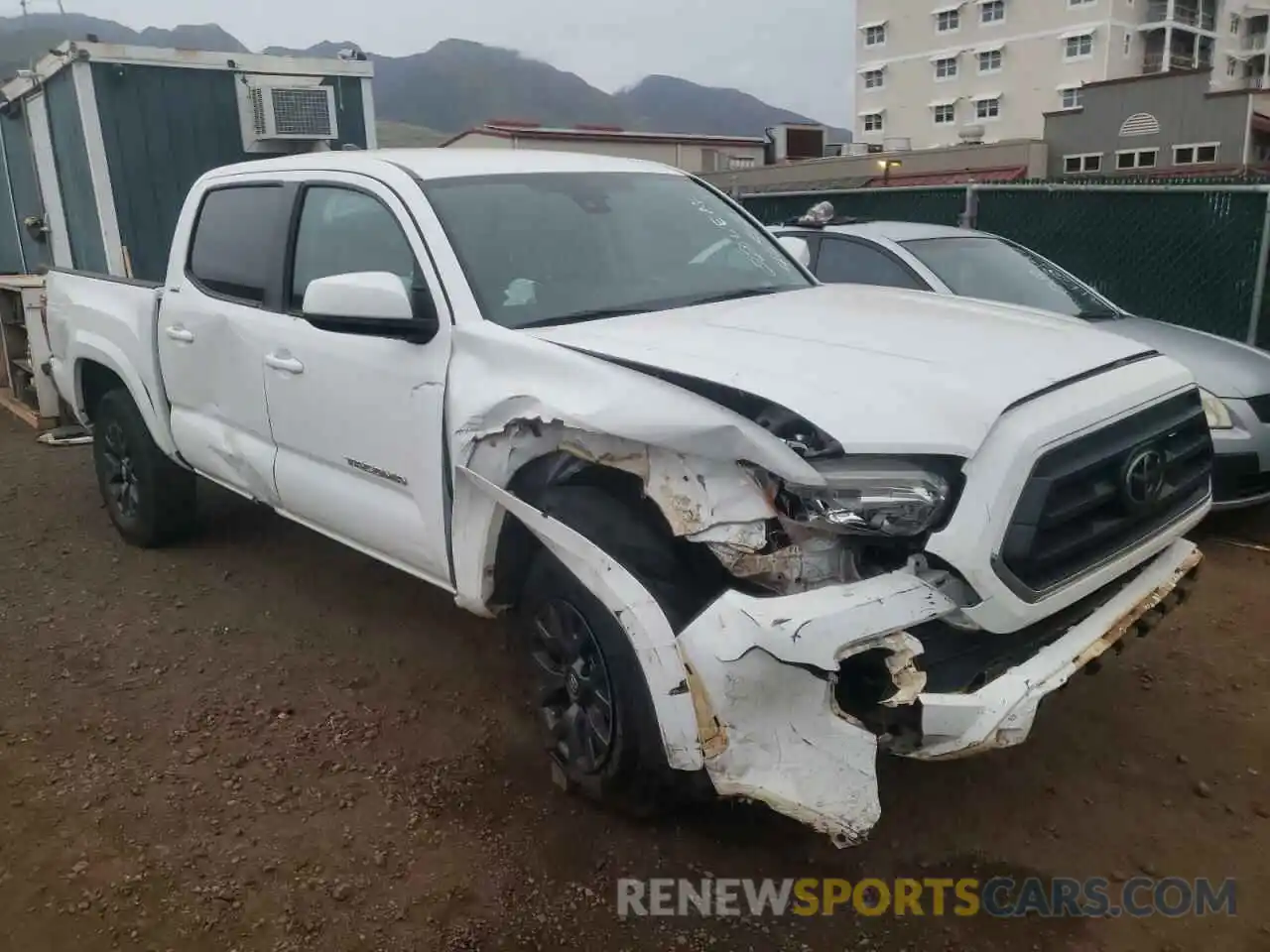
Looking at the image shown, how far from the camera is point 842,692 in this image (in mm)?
2486

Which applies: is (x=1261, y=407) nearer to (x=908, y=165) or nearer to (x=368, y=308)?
(x=368, y=308)

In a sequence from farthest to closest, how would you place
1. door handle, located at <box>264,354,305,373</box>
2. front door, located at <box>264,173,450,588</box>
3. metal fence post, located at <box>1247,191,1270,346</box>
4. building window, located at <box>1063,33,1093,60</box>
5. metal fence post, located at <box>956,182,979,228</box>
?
building window, located at <box>1063,33,1093,60</box> → metal fence post, located at <box>956,182,979,228</box> → metal fence post, located at <box>1247,191,1270,346</box> → door handle, located at <box>264,354,305,373</box> → front door, located at <box>264,173,450,588</box>

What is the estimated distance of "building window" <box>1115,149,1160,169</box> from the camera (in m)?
40.2

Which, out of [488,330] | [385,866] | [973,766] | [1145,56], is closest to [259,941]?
[385,866]


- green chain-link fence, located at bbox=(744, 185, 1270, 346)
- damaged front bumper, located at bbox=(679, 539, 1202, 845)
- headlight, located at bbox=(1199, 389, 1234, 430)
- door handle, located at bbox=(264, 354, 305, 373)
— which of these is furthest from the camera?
green chain-link fence, located at bbox=(744, 185, 1270, 346)

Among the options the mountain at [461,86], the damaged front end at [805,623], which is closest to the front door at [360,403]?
the damaged front end at [805,623]

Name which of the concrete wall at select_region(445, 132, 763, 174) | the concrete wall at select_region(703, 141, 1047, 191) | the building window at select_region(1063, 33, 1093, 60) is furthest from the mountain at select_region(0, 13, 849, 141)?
the concrete wall at select_region(703, 141, 1047, 191)

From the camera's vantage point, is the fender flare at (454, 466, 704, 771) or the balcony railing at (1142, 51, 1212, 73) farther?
the balcony railing at (1142, 51, 1212, 73)

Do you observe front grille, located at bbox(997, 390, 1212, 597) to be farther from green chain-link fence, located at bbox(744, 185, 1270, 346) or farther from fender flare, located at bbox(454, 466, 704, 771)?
green chain-link fence, located at bbox(744, 185, 1270, 346)

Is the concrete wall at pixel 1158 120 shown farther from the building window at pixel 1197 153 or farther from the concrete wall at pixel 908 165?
the concrete wall at pixel 908 165

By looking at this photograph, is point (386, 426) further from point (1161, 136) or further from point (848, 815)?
point (1161, 136)

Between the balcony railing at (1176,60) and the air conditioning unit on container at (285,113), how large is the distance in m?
59.4

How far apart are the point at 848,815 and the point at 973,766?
1122 mm

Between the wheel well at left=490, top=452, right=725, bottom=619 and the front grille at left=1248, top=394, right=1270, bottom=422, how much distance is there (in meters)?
3.76
